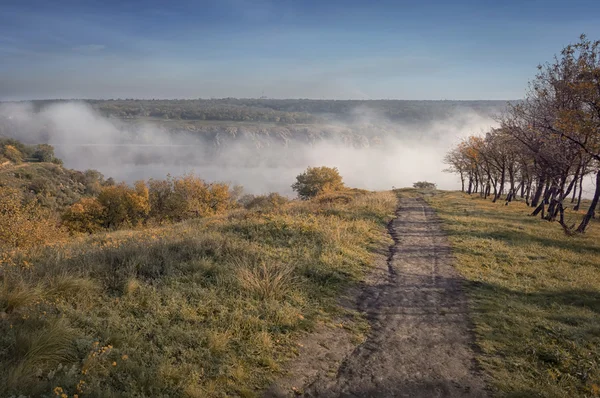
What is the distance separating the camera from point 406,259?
11273 millimetres

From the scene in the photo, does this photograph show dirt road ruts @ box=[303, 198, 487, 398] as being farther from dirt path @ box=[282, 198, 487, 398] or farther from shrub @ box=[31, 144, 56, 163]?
shrub @ box=[31, 144, 56, 163]

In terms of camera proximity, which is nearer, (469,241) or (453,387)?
(453,387)

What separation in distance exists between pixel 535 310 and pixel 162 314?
8148 mm

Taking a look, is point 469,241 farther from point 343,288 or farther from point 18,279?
point 18,279

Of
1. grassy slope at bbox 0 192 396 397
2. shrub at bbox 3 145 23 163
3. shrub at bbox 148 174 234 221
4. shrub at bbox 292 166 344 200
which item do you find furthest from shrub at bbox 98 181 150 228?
shrub at bbox 3 145 23 163

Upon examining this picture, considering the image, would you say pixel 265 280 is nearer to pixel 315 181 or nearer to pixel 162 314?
pixel 162 314

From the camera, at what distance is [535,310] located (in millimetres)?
7496

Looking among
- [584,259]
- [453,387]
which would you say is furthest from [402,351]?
[584,259]

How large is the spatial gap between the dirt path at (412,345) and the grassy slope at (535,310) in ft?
1.31

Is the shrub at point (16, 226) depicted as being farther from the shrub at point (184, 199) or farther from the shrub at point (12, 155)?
the shrub at point (12, 155)

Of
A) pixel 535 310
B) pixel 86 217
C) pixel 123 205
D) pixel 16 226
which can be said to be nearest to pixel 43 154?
pixel 86 217

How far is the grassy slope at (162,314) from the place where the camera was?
13.6 ft

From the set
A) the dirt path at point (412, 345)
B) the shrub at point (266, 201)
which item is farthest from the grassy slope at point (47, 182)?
the dirt path at point (412, 345)

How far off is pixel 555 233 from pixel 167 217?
137 ft
